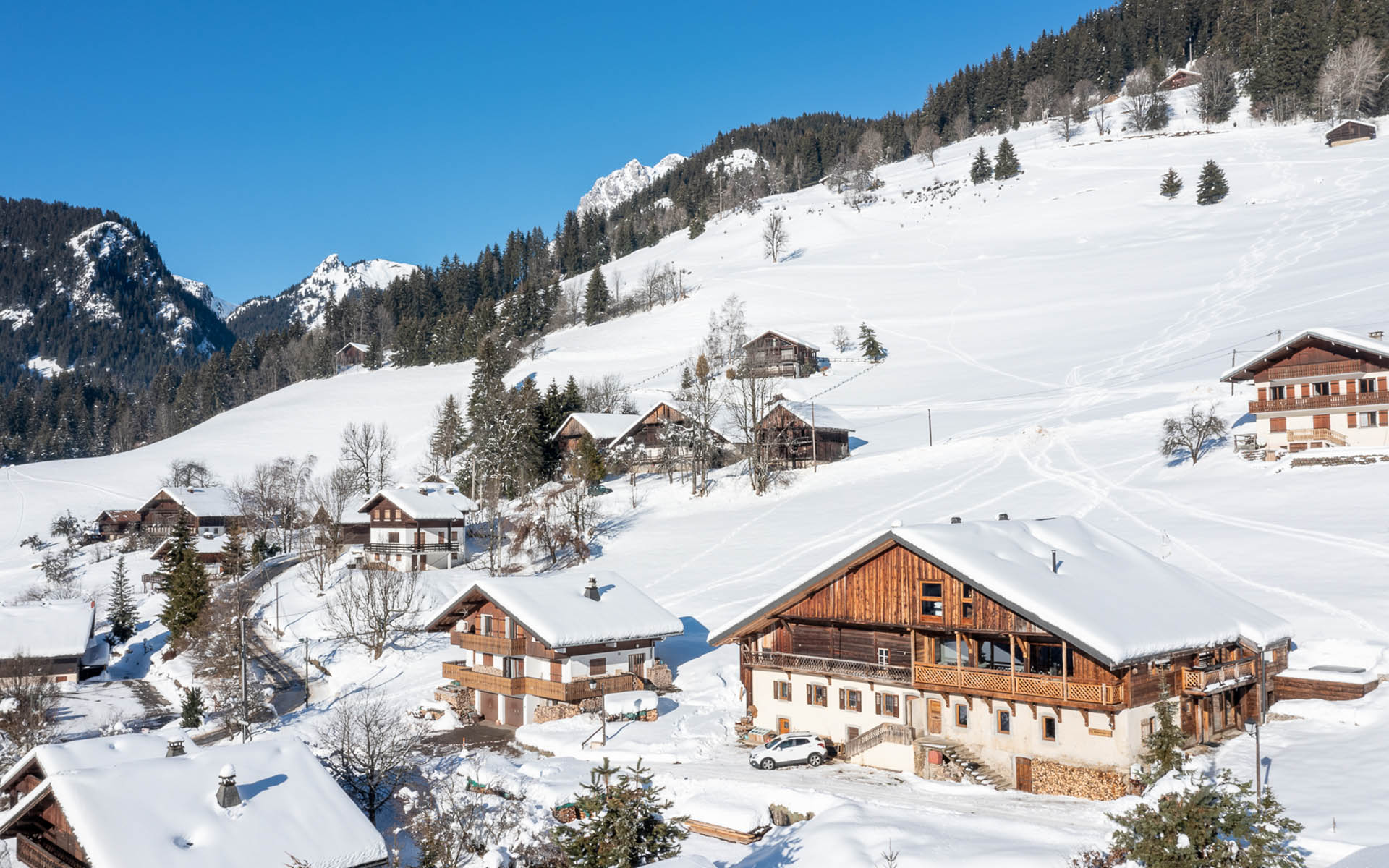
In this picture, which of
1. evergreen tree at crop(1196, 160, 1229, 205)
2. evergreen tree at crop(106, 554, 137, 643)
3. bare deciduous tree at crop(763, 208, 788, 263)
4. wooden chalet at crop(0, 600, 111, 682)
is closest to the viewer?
wooden chalet at crop(0, 600, 111, 682)

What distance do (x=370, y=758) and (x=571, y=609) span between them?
45.0 feet

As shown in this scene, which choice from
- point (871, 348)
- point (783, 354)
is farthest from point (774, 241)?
point (871, 348)

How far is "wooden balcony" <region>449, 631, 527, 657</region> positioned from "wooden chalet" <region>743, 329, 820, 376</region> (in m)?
64.2

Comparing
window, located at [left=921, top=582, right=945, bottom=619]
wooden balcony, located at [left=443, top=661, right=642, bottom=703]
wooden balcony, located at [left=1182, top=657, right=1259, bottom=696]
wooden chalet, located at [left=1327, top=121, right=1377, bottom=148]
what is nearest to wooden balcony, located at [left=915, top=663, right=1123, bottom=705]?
window, located at [left=921, top=582, right=945, bottom=619]

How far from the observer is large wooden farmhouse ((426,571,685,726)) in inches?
1565

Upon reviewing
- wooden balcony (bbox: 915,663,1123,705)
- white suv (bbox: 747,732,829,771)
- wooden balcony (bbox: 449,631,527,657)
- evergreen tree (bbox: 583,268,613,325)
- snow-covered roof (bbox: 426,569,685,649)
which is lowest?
white suv (bbox: 747,732,829,771)

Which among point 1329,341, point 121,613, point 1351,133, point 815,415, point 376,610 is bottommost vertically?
point 121,613

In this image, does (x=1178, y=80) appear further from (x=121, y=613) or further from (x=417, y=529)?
(x=121, y=613)

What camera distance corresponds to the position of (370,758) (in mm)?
28781

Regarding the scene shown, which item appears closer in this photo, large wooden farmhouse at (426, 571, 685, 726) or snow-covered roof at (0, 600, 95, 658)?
large wooden farmhouse at (426, 571, 685, 726)

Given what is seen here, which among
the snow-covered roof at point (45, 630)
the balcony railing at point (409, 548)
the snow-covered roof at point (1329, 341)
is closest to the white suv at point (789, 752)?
the snow-covered roof at point (1329, 341)

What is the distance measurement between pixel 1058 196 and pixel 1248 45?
5023 centimetres

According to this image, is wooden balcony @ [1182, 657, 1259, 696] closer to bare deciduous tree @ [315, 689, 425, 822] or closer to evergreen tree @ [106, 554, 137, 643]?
bare deciduous tree @ [315, 689, 425, 822]

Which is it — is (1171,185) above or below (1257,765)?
above
